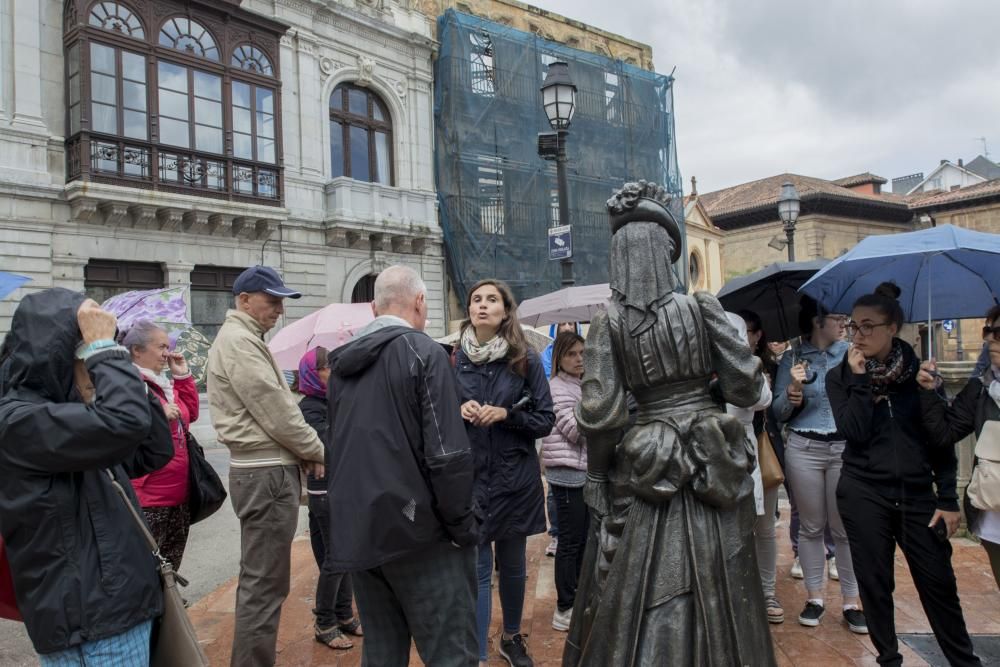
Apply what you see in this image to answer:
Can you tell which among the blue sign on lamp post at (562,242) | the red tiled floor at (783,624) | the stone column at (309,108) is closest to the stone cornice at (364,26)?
the stone column at (309,108)

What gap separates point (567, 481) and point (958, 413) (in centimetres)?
205

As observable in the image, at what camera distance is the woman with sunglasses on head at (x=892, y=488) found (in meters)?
3.30

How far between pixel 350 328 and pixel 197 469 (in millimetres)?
2543

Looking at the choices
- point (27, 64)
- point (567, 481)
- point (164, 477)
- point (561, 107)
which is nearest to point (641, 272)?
point (567, 481)

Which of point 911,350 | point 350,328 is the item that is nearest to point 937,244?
point 911,350

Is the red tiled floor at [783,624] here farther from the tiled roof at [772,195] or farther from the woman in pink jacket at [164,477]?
the tiled roof at [772,195]

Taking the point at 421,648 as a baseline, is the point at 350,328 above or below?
above

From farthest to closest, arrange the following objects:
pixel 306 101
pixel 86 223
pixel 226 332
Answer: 1. pixel 306 101
2. pixel 86 223
3. pixel 226 332

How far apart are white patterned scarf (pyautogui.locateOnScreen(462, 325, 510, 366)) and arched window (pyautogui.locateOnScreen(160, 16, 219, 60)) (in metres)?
14.8

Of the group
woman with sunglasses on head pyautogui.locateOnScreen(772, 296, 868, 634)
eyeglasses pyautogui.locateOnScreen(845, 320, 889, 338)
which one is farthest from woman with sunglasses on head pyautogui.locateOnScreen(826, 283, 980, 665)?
woman with sunglasses on head pyautogui.locateOnScreen(772, 296, 868, 634)

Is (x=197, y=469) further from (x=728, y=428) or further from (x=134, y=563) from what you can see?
(x=728, y=428)

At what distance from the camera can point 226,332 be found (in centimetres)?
360

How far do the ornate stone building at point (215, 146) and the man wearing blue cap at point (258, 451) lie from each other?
12384mm

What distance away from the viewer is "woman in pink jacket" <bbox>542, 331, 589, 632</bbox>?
4.21 m
